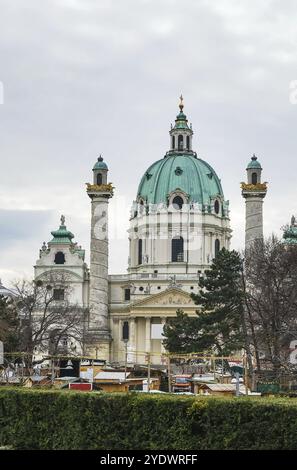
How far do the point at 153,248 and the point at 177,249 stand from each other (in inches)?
123

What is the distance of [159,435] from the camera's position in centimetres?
→ 2419

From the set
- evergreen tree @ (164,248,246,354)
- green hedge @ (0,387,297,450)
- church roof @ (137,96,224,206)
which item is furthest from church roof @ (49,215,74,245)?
green hedge @ (0,387,297,450)

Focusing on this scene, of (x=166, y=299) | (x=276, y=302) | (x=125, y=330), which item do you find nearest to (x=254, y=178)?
(x=166, y=299)

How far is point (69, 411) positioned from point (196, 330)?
5456 cm

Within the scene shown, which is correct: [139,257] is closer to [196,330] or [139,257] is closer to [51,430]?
[196,330]

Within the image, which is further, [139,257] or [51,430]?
[139,257]

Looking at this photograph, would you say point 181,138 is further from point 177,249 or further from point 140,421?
point 140,421

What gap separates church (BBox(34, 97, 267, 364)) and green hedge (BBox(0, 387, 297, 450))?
7648 cm

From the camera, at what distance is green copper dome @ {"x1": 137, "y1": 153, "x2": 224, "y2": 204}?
12631 centimetres

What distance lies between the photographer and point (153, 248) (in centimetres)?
12425

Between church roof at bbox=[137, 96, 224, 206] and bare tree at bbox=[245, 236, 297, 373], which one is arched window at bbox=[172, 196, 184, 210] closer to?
church roof at bbox=[137, 96, 224, 206]

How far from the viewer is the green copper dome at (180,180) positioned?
12631 cm

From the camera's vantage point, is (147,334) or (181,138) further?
(181,138)
